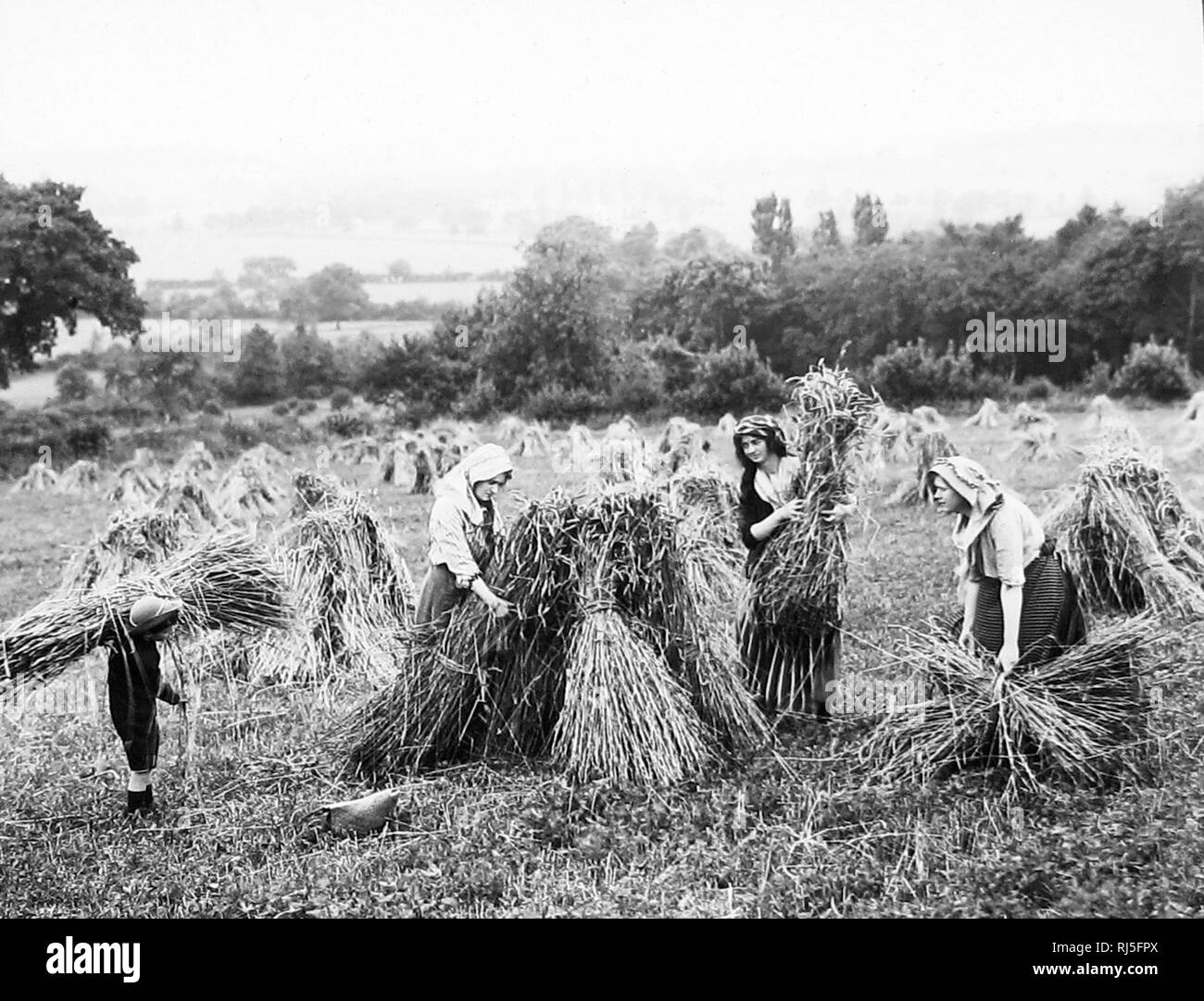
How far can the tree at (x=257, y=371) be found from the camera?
6.42 meters

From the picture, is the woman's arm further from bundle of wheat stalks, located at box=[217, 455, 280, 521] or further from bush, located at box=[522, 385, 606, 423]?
bundle of wheat stalks, located at box=[217, 455, 280, 521]

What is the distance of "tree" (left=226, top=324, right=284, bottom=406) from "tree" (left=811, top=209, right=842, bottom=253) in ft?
8.20

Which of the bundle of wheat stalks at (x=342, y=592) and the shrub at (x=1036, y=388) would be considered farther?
the shrub at (x=1036, y=388)

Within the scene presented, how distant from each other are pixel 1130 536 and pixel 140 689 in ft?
13.0

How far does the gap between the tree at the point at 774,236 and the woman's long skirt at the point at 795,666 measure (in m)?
1.87

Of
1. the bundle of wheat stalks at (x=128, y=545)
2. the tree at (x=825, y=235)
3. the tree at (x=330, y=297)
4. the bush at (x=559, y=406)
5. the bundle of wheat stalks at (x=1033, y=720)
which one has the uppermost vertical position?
the tree at (x=825, y=235)

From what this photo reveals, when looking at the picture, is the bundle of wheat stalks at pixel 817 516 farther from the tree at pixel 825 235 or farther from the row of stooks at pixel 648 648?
the tree at pixel 825 235

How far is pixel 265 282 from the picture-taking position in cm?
641

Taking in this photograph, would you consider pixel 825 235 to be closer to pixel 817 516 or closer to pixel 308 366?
pixel 817 516

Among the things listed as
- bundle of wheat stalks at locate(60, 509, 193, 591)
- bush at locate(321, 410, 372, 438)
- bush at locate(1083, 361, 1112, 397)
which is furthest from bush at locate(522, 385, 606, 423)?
bush at locate(1083, 361, 1112, 397)

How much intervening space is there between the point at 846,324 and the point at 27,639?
3.71 meters

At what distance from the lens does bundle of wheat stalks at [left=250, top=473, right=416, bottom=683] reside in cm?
608

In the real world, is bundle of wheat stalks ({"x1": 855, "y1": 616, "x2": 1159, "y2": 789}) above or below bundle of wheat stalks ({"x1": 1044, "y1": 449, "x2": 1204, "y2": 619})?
below

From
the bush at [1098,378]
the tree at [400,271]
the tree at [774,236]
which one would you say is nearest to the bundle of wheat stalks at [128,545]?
the tree at [400,271]
